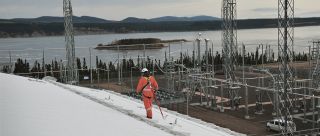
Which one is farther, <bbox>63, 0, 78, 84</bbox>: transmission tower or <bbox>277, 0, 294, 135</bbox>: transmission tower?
<bbox>63, 0, 78, 84</bbox>: transmission tower

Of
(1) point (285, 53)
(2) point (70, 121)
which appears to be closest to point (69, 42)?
(1) point (285, 53)

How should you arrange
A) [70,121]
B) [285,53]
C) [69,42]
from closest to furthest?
1. [70,121]
2. [285,53]
3. [69,42]

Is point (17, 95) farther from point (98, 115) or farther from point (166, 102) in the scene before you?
point (166, 102)

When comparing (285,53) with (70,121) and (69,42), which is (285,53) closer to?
(70,121)

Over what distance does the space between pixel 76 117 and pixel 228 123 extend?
46.6 feet

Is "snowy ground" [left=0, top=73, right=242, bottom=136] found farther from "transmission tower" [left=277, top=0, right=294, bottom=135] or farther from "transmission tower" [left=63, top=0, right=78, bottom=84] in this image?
"transmission tower" [left=63, top=0, right=78, bottom=84]

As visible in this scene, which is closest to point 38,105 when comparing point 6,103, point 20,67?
point 6,103

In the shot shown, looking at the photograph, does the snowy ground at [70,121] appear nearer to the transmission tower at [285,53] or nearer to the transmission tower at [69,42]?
the transmission tower at [285,53]

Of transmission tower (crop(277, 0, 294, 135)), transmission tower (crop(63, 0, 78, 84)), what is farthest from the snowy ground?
transmission tower (crop(63, 0, 78, 84))

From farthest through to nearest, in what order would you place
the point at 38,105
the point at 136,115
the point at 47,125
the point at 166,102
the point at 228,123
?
the point at 166,102
the point at 228,123
the point at 136,115
the point at 38,105
the point at 47,125

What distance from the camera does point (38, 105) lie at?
757 centimetres

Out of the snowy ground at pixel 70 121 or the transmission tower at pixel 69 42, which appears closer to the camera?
the snowy ground at pixel 70 121

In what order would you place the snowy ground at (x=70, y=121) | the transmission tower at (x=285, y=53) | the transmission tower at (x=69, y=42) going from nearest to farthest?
the snowy ground at (x=70, y=121) → the transmission tower at (x=285, y=53) → the transmission tower at (x=69, y=42)

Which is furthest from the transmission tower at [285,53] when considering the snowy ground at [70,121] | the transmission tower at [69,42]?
the transmission tower at [69,42]
